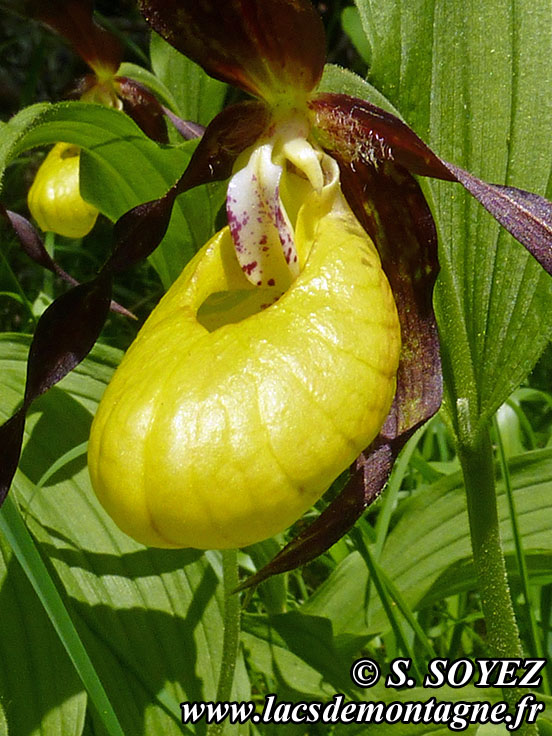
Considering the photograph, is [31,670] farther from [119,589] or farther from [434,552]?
[434,552]

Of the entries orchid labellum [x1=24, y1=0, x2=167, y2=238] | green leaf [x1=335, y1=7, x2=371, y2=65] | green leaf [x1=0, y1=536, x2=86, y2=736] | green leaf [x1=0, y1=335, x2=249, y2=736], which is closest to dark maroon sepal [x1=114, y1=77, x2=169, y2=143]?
orchid labellum [x1=24, y1=0, x2=167, y2=238]

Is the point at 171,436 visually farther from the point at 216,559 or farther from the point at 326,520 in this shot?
the point at 216,559

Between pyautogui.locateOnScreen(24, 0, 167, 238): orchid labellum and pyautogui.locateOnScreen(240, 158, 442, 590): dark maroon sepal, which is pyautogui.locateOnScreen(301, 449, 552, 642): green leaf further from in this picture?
pyautogui.locateOnScreen(24, 0, 167, 238): orchid labellum

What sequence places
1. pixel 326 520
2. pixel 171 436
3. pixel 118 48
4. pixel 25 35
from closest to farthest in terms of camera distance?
1. pixel 171 436
2. pixel 326 520
3. pixel 118 48
4. pixel 25 35

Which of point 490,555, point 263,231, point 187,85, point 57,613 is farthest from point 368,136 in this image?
point 187,85

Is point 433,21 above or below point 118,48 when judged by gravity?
below

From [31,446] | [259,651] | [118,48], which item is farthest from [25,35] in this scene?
[259,651]
